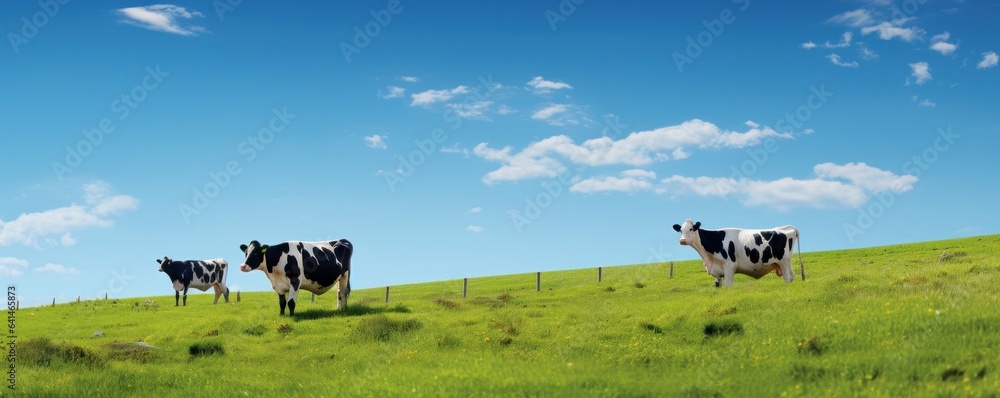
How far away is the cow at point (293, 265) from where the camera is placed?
28.7 metres

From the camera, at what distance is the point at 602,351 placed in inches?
685

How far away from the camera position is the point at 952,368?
40.1ft

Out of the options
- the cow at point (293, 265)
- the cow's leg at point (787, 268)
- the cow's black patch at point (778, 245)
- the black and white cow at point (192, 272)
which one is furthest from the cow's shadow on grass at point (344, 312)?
the black and white cow at point (192, 272)

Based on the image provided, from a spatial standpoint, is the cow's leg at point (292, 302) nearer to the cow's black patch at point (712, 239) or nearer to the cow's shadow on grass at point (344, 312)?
the cow's shadow on grass at point (344, 312)

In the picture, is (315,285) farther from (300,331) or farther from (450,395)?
(450,395)

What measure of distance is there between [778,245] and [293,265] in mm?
18992

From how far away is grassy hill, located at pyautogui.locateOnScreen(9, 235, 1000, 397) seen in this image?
12.9m

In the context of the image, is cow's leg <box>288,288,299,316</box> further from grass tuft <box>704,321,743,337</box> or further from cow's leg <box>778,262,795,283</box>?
cow's leg <box>778,262,795,283</box>

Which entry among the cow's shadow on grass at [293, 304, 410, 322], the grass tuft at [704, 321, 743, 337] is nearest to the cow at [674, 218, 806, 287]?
the grass tuft at [704, 321, 743, 337]

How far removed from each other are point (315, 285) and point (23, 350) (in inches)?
433

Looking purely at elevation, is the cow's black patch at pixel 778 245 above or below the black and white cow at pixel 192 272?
above

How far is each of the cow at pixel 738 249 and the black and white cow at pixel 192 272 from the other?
32.5 m

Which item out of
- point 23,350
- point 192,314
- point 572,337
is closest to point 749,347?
point 572,337

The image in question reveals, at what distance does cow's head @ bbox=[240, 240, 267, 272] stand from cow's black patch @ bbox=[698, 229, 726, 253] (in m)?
17.0
